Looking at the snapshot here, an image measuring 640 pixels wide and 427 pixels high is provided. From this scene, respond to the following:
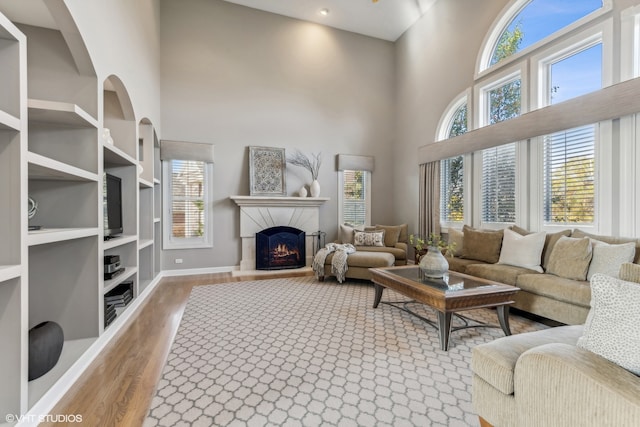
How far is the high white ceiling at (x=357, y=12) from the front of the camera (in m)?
5.64

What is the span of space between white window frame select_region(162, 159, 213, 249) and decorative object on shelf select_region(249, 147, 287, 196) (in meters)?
0.77

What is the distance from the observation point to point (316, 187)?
6.00 metres

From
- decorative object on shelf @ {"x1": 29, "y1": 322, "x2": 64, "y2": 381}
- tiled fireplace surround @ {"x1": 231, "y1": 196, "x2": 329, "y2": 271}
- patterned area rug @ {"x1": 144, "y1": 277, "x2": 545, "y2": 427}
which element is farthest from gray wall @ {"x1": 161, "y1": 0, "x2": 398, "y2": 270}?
decorative object on shelf @ {"x1": 29, "y1": 322, "x2": 64, "y2": 381}

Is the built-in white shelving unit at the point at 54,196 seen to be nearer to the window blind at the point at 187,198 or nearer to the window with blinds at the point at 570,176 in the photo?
the window blind at the point at 187,198

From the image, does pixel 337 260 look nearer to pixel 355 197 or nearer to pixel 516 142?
pixel 355 197

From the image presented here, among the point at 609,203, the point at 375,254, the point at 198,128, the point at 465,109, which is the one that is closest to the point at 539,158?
the point at 609,203

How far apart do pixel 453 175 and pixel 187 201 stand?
4898mm

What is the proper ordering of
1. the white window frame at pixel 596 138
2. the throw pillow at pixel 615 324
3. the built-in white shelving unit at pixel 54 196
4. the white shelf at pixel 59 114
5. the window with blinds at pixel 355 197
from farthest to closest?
the window with blinds at pixel 355 197, the white window frame at pixel 596 138, the white shelf at pixel 59 114, the built-in white shelving unit at pixel 54 196, the throw pillow at pixel 615 324

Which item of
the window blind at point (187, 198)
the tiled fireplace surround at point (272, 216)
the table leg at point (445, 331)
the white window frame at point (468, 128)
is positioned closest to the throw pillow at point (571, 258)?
the table leg at point (445, 331)

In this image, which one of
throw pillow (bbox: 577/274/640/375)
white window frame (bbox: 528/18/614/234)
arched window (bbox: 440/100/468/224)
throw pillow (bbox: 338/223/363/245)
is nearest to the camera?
throw pillow (bbox: 577/274/640/375)

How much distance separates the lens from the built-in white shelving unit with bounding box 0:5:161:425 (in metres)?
1.50

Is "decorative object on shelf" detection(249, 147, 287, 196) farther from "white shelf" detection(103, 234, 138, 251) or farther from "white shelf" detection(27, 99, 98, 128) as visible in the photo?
"white shelf" detection(27, 99, 98, 128)

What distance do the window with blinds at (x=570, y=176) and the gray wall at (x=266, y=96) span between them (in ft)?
10.6

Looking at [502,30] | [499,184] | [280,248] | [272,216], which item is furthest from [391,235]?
[502,30]
